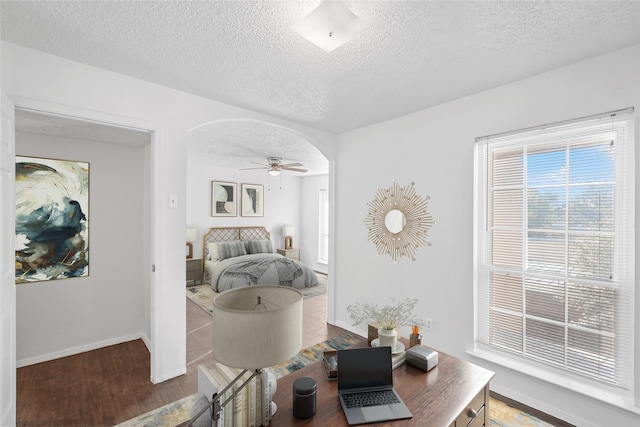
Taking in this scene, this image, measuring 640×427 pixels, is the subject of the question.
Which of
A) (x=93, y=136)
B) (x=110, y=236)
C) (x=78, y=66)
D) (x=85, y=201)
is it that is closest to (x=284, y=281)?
(x=110, y=236)

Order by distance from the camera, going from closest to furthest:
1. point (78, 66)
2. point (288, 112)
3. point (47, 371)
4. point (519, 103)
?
1. point (78, 66)
2. point (519, 103)
3. point (47, 371)
4. point (288, 112)

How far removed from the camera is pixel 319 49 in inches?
74.7

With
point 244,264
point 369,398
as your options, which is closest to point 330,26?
point 369,398

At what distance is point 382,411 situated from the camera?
126cm

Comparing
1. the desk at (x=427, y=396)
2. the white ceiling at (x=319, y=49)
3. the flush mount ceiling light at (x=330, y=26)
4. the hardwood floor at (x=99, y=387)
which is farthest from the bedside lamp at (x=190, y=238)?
the flush mount ceiling light at (x=330, y=26)

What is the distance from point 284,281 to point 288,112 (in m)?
3.18

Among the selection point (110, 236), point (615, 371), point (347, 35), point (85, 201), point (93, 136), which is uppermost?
point (347, 35)

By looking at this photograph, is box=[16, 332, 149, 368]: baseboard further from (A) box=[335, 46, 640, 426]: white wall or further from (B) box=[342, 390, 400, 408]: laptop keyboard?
(B) box=[342, 390, 400, 408]: laptop keyboard

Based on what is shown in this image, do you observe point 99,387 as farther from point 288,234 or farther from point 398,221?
point 288,234

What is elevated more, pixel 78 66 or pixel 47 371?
pixel 78 66

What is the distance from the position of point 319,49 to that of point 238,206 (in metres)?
5.41

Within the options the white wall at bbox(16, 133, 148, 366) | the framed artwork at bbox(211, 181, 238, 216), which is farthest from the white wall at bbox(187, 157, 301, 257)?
the white wall at bbox(16, 133, 148, 366)

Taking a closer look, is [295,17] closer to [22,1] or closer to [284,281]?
[22,1]

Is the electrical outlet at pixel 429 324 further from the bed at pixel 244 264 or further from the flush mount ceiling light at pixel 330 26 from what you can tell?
the bed at pixel 244 264
